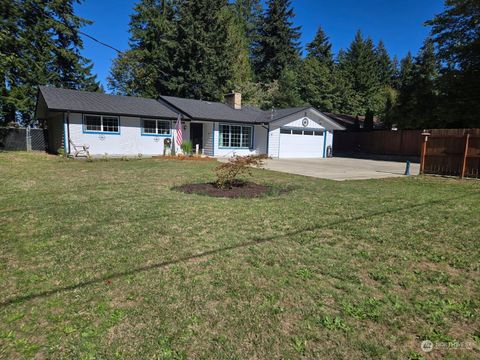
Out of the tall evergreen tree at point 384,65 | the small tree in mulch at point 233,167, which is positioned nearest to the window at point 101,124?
the small tree in mulch at point 233,167

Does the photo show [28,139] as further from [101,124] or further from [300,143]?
[300,143]

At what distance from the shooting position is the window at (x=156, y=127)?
19.9 metres

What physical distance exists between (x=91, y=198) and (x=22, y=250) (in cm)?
322

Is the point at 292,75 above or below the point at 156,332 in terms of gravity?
above

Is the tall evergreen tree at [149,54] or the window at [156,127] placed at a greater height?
the tall evergreen tree at [149,54]

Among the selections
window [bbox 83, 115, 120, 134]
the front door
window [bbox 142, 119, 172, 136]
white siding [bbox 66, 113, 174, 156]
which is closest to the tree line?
window [bbox 83, 115, 120, 134]

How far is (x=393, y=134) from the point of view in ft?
86.4

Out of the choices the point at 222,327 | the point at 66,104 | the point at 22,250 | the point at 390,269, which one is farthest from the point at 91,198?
the point at 66,104

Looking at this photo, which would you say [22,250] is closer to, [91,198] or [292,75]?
[91,198]

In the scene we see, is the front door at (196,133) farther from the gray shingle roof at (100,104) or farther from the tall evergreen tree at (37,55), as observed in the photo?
the tall evergreen tree at (37,55)

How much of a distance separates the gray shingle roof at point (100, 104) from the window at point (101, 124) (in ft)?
1.77

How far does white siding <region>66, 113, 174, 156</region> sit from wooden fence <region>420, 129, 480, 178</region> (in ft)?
48.3

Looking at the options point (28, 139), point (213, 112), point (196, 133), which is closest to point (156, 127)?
Answer: point (196, 133)

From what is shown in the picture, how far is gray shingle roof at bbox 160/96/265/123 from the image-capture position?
20619 millimetres
